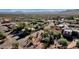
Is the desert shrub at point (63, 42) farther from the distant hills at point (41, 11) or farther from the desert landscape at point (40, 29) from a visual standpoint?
the distant hills at point (41, 11)

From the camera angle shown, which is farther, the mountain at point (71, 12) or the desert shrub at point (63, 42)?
the mountain at point (71, 12)

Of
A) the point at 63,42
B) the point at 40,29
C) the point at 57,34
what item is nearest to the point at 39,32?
the point at 40,29

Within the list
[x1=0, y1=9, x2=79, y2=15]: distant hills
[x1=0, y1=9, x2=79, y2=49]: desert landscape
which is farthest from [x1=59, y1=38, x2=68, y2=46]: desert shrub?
[x1=0, y1=9, x2=79, y2=15]: distant hills

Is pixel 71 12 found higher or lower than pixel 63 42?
higher

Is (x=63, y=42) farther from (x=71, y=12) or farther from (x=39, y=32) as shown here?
(x=71, y=12)

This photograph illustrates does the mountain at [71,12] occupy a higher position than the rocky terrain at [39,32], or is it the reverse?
the mountain at [71,12]

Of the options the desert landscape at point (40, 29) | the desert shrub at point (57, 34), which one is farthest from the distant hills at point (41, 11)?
the desert shrub at point (57, 34)

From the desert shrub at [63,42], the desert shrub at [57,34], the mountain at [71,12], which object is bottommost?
the desert shrub at [63,42]

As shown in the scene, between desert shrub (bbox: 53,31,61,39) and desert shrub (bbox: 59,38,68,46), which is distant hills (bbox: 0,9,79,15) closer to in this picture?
desert shrub (bbox: 53,31,61,39)
